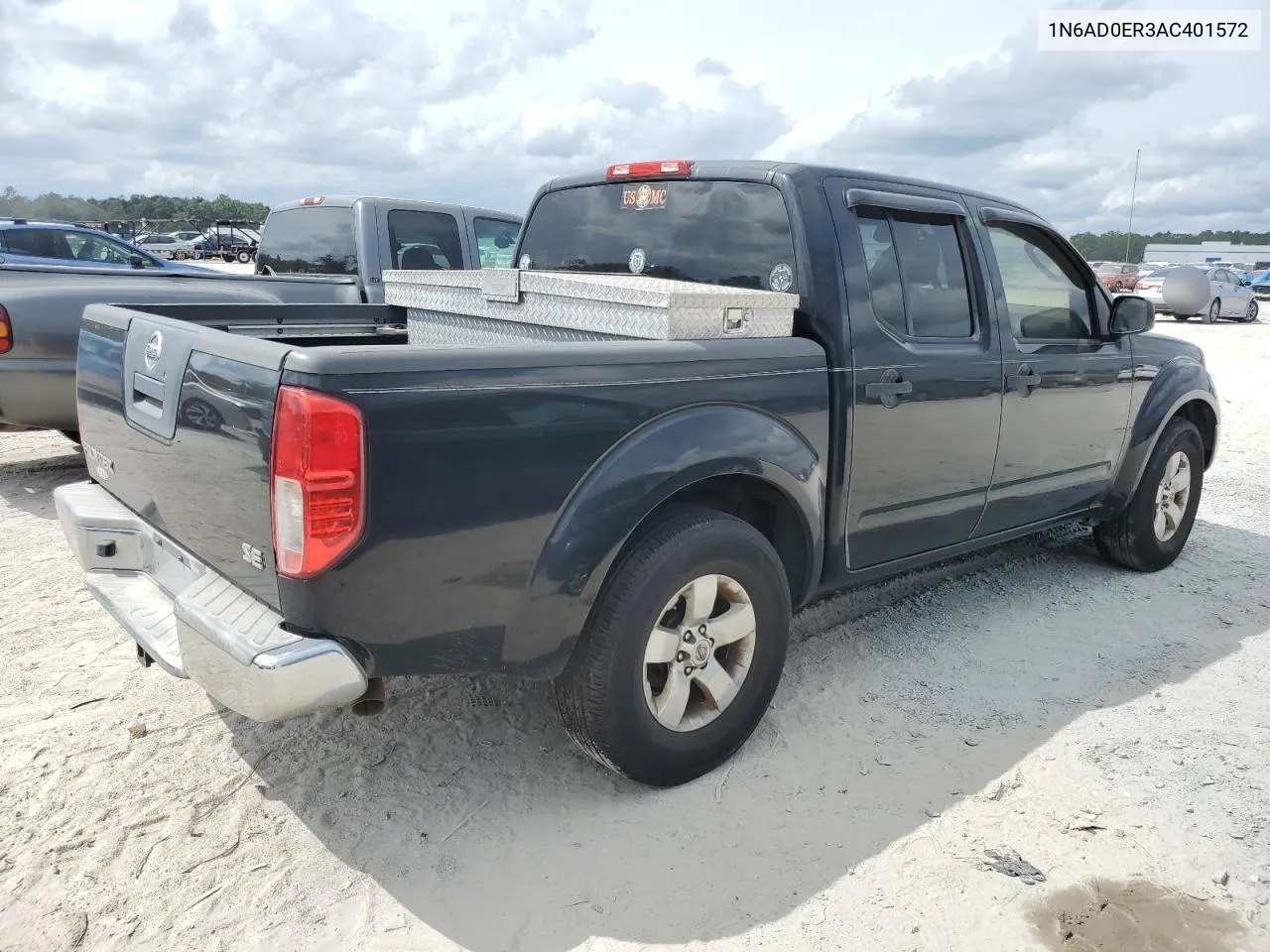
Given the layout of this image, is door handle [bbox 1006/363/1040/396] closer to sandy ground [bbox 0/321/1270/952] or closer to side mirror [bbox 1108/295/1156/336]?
side mirror [bbox 1108/295/1156/336]

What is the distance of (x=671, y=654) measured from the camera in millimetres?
2906

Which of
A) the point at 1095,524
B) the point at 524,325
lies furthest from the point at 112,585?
the point at 1095,524

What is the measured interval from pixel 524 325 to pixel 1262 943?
2.82 metres

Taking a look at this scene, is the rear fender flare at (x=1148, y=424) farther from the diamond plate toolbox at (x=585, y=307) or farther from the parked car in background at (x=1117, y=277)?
the parked car in background at (x=1117, y=277)

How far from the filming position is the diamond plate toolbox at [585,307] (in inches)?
116

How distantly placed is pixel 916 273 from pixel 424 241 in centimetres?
467

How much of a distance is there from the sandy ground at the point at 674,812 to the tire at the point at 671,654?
0.55 ft

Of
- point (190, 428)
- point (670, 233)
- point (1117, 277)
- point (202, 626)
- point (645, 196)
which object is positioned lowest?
point (202, 626)

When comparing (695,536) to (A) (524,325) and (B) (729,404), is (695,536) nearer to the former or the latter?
(B) (729,404)

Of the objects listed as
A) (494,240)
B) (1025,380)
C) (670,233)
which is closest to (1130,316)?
(1025,380)

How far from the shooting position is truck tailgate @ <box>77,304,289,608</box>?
2.35 m

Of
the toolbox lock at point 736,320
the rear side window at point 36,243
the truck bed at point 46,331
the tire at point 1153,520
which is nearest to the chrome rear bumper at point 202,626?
the toolbox lock at point 736,320

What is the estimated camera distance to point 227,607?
2486 mm

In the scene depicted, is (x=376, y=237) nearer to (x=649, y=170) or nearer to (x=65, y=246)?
(x=649, y=170)
